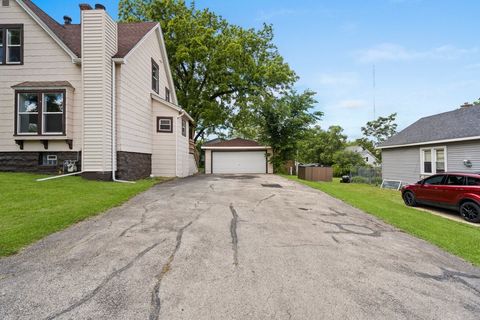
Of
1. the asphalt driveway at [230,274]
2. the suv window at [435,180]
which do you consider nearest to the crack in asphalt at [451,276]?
the asphalt driveway at [230,274]

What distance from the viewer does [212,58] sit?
74.8ft

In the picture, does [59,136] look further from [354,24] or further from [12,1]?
[354,24]

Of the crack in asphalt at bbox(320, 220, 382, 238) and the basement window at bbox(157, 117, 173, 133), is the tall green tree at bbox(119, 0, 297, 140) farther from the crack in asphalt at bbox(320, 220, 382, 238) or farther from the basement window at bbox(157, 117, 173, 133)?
the crack in asphalt at bbox(320, 220, 382, 238)

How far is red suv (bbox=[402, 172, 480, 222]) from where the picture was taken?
826 cm

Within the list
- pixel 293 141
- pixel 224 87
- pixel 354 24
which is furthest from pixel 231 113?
pixel 354 24

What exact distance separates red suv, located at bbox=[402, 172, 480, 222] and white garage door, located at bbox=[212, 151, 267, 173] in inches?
604

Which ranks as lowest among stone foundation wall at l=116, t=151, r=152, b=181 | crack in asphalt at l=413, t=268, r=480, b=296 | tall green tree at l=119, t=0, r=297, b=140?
crack in asphalt at l=413, t=268, r=480, b=296

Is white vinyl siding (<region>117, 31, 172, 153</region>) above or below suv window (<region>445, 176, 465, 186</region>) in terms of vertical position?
above

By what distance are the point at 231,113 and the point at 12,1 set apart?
18.6 meters

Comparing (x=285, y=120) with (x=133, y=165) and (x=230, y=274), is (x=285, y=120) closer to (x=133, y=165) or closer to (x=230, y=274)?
(x=133, y=165)

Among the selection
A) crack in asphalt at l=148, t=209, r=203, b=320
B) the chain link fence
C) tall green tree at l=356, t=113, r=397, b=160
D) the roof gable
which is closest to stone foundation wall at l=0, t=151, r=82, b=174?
the roof gable

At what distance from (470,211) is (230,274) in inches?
368

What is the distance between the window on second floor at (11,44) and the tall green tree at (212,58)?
11737 millimetres

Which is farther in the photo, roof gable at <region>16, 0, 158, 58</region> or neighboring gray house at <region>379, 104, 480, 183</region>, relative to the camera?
neighboring gray house at <region>379, 104, 480, 183</region>
